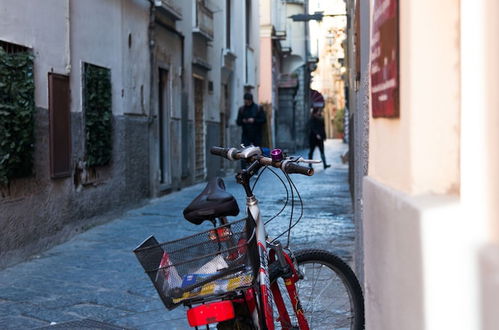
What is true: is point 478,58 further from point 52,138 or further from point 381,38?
point 52,138

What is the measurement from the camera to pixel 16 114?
6336 mm

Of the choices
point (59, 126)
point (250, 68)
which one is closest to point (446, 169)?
point (59, 126)

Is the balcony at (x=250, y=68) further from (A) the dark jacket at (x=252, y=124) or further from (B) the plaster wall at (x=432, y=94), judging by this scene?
(B) the plaster wall at (x=432, y=94)

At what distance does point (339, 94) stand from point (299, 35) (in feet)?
123

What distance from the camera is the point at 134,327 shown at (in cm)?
440

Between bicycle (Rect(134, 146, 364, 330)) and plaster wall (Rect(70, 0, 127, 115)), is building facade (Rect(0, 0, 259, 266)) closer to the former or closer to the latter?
plaster wall (Rect(70, 0, 127, 115))

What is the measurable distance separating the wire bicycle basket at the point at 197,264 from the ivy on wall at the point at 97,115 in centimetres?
570

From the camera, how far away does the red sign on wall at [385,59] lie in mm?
2246

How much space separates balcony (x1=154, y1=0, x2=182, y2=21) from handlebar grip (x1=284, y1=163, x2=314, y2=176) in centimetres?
895

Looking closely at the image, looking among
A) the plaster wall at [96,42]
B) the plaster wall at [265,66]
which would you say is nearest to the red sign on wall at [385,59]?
the plaster wall at [96,42]

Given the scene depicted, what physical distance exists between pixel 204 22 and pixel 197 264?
43.1ft

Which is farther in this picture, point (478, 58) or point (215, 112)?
point (215, 112)

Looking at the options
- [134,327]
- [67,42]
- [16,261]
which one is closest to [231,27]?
[67,42]

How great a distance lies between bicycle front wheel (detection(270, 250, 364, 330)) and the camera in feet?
11.0
